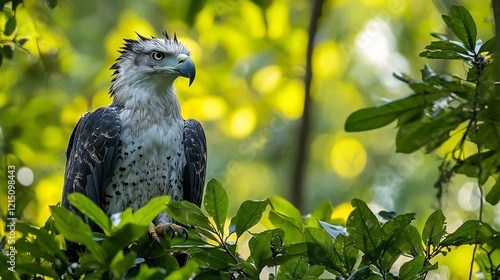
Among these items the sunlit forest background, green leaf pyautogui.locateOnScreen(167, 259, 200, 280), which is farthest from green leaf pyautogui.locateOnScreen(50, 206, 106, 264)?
the sunlit forest background

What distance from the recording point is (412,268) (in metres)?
3.99

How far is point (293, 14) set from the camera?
11.7 m

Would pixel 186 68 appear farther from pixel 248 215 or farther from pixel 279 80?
pixel 279 80

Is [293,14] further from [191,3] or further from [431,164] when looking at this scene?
[191,3]

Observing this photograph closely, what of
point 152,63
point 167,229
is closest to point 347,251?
point 167,229

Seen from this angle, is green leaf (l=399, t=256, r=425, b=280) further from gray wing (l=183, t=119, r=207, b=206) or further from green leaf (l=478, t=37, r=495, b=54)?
gray wing (l=183, t=119, r=207, b=206)

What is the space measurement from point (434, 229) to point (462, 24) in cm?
109

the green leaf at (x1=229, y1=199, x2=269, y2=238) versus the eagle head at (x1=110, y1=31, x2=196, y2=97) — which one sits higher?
the eagle head at (x1=110, y1=31, x2=196, y2=97)

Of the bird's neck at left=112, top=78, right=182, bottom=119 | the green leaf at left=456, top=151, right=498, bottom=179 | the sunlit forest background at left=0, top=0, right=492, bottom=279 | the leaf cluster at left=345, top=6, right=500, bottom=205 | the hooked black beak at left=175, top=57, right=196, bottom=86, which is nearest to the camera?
the leaf cluster at left=345, top=6, right=500, bottom=205

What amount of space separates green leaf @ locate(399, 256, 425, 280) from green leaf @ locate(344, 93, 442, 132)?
71 cm

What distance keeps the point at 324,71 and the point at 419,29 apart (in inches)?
57.8

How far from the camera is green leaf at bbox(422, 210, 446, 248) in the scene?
165 inches

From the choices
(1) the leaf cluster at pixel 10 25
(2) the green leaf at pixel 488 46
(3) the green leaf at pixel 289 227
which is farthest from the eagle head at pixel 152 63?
(2) the green leaf at pixel 488 46

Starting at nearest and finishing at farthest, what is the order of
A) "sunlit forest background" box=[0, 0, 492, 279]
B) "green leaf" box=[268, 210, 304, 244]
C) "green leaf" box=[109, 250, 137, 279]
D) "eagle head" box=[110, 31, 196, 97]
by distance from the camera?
1. "green leaf" box=[109, 250, 137, 279]
2. "green leaf" box=[268, 210, 304, 244]
3. "eagle head" box=[110, 31, 196, 97]
4. "sunlit forest background" box=[0, 0, 492, 279]
